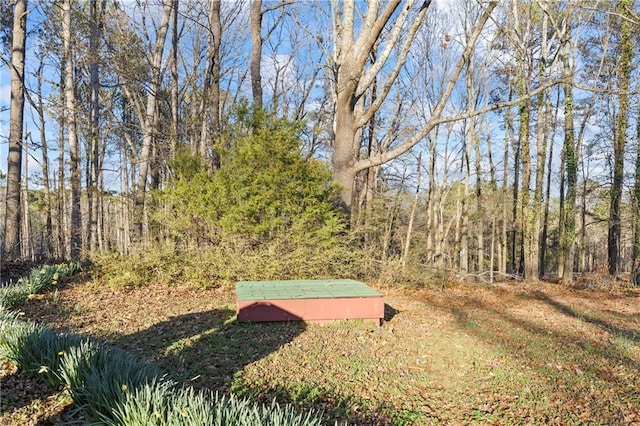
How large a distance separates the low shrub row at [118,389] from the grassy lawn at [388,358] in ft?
0.65

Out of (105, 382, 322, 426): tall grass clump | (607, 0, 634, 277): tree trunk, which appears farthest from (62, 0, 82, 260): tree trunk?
(607, 0, 634, 277): tree trunk

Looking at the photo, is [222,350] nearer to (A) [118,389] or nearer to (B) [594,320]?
(A) [118,389]

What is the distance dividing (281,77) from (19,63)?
9673 millimetres

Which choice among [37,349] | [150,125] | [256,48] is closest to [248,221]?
[150,125]

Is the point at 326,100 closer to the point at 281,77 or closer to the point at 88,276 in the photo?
the point at 281,77

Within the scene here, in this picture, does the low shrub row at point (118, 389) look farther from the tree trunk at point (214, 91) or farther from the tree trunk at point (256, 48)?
the tree trunk at point (256, 48)

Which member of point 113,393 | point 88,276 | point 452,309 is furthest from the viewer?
point 88,276

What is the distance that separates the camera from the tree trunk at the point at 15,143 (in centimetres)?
901

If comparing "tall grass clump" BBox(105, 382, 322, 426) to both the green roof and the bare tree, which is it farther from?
the bare tree

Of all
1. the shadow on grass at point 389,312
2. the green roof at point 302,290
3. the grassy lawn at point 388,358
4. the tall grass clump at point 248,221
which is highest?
the tall grass clump at point 248,221

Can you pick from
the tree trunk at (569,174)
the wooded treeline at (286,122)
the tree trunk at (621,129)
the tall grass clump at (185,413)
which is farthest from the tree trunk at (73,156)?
the tree trunk at (621,129)

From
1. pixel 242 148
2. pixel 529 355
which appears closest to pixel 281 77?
pixel 242 148

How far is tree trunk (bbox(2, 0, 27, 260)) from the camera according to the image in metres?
9.01

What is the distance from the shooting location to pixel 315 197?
801 cm
